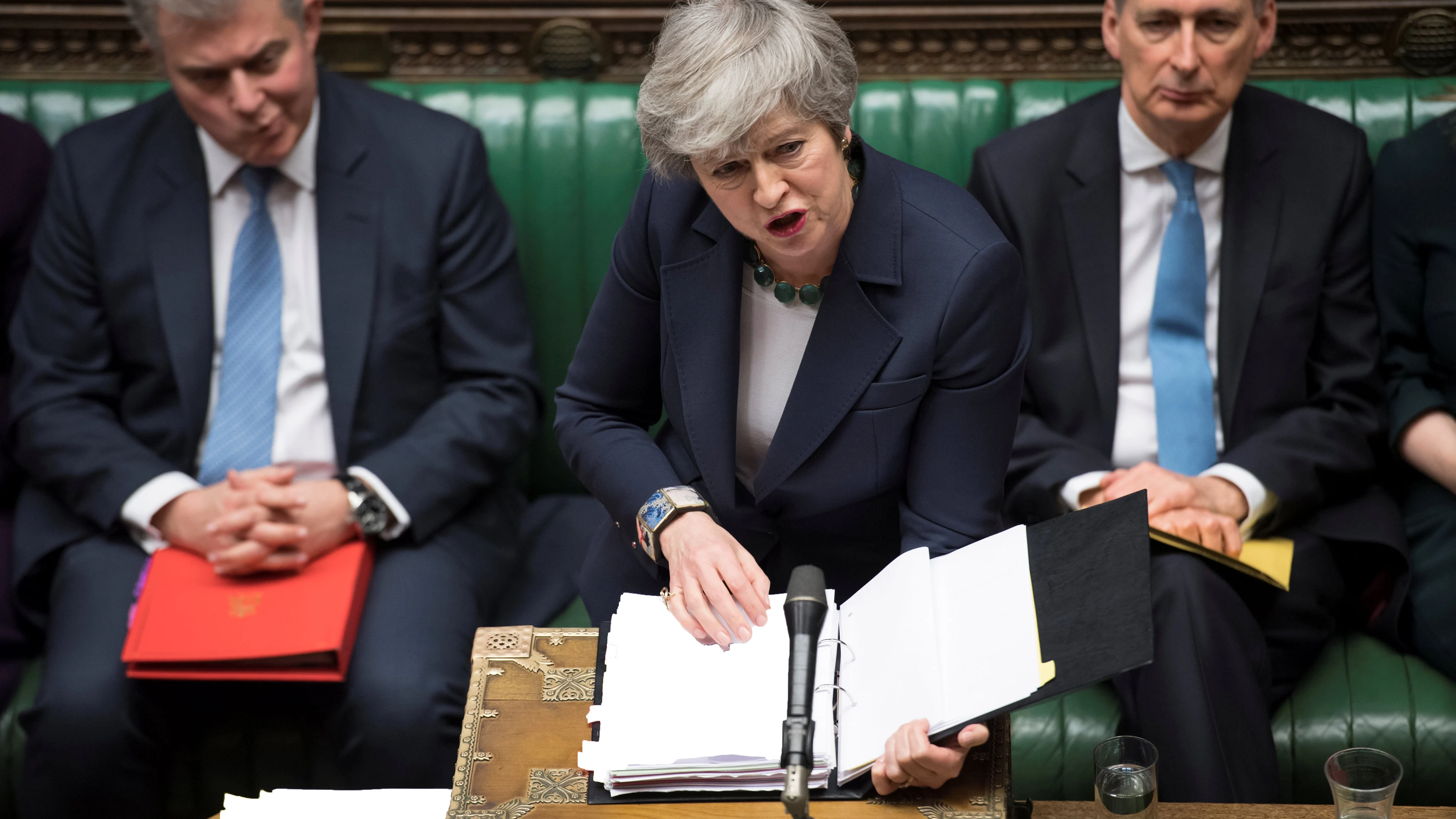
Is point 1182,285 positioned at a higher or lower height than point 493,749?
higher

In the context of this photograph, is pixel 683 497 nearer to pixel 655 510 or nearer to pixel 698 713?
pixel 655 510

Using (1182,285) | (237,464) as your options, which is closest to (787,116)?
(1182,285)

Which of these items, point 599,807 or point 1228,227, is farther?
point 1228,227

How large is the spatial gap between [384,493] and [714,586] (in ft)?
3.43

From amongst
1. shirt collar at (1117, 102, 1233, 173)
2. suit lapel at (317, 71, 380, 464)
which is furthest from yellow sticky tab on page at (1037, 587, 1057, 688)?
suit lapel at (317, 71, 380, 464)

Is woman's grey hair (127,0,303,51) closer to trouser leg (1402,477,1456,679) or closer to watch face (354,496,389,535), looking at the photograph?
watch face (354,496,389,535)

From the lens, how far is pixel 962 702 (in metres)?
1.48

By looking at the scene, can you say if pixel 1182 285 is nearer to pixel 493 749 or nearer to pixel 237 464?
pixel 493 749

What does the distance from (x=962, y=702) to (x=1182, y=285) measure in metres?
1.40

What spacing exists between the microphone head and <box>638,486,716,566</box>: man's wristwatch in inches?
17.1

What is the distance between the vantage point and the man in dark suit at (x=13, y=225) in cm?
278

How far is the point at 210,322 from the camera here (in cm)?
266

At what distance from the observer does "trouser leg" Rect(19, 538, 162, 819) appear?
2.38 metres

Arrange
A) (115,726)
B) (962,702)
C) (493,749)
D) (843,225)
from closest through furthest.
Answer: (962,702) → (493,749) → (843,225) → (115,726)
